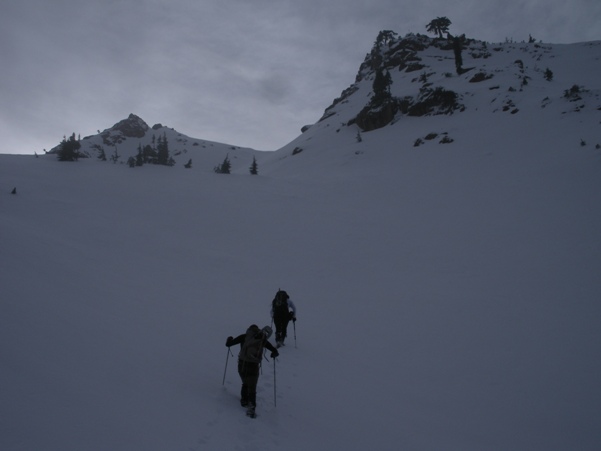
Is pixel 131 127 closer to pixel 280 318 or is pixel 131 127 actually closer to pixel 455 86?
pixel 455 86

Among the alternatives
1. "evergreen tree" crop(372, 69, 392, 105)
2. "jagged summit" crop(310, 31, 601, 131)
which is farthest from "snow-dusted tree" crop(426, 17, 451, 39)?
"evergreen tree" crop(372, 69, 392, 105)

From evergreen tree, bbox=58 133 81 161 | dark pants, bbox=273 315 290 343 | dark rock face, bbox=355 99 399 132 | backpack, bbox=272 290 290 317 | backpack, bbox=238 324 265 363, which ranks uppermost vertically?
dark rock face, bbox=355 99 399 132

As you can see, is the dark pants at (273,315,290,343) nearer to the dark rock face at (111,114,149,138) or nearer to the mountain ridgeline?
the mountain ridgeline

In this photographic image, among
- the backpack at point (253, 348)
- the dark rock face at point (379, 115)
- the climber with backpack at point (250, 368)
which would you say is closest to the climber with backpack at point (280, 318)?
the backpack at point (253, 348)

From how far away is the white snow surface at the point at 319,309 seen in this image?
5.63 m

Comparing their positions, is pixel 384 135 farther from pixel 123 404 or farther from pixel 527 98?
pixel 123 404

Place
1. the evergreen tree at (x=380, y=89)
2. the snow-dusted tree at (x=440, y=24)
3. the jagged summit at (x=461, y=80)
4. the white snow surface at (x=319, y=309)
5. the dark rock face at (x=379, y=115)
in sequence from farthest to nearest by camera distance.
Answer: the snow-dusted tree at (x=440, y=24), the evergreen tree at (x=380, y=89), the dark rock face at (x=379, y=115), the jagged summit at (x=461, y=80), the white snow surface at (x=319, y=309)

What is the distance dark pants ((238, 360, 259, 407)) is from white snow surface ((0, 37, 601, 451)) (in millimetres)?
340

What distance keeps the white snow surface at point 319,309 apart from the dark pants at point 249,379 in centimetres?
34

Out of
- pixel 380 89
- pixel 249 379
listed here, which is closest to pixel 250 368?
pixel 249 379

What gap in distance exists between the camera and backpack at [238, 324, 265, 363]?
255 inches

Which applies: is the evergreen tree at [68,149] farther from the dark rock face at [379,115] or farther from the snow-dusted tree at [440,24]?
the snow-dusted tree at [440,24]

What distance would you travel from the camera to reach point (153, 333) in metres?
8.35

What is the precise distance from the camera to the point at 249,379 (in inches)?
255
